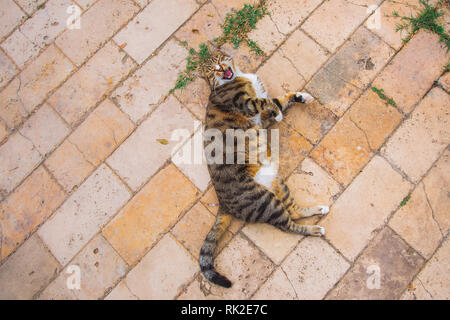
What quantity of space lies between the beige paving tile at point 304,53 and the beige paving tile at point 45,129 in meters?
2.98

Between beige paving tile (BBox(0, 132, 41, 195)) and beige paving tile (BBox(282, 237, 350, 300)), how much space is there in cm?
335

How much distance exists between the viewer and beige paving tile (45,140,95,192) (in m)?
3.61

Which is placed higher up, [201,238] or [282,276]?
[201,238]

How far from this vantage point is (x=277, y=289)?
3.11m

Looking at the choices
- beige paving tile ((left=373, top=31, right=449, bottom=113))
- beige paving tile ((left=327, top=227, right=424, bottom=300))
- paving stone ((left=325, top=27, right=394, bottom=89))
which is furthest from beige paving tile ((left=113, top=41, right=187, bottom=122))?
beige paving tile ((left=327, top=227, right=424, bottom=300))

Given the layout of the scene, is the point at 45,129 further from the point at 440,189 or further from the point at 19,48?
the point at 440,189

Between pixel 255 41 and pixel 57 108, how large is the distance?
8.85 ft

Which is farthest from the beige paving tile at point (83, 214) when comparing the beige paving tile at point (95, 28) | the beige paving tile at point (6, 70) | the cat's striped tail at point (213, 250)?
the beige paving tile at point (6, 70)

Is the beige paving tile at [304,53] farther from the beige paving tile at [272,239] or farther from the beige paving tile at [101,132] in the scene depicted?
the beige paving tile at [101,132]

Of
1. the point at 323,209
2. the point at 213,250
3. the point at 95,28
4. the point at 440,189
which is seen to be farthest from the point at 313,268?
the point at 95,28

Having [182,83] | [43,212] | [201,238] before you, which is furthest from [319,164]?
[43,212]

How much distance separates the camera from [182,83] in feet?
12.0

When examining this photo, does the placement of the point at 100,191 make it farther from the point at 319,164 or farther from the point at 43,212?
the point at 319,164

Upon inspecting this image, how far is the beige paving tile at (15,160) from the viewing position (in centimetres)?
370
